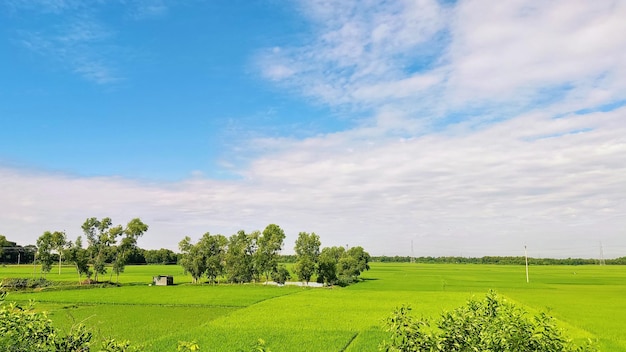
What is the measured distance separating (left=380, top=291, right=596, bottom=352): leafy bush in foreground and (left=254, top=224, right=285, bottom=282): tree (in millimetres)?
70976

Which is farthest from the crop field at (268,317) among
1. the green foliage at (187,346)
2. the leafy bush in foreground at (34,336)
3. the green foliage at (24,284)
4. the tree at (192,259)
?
the tree at (192,259)

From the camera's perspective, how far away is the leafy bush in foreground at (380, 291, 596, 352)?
5.32 m

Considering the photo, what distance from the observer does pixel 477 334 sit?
5531mm

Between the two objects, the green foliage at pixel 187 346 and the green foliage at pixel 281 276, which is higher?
the green foliage at pixel 187 346

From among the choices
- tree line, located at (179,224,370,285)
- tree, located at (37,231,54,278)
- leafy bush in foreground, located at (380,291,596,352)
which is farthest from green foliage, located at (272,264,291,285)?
leafy bush in foreground, located at (380,291,596,352)

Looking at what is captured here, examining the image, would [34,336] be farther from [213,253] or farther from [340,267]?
[340,267]

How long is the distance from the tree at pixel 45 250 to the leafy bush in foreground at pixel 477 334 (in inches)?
3293

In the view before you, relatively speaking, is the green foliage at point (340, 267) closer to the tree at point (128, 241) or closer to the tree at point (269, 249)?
the tree at point (269, 249)

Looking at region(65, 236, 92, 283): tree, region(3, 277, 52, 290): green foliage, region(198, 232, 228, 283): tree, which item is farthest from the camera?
region(198, 232, 228, 283): tree

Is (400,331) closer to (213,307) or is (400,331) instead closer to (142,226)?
(213,307)

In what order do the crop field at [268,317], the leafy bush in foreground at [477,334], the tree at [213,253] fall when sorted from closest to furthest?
the leafy bush in foreground at [477,334] → the crop field at [268,317] → the tree at [213,253]

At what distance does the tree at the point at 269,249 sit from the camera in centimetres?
7550

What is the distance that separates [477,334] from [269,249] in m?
73.0

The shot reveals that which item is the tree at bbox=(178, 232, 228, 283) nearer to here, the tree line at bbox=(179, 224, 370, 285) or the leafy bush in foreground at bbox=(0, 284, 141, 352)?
the tree line at bbox=(179, 224, 370, 285)
